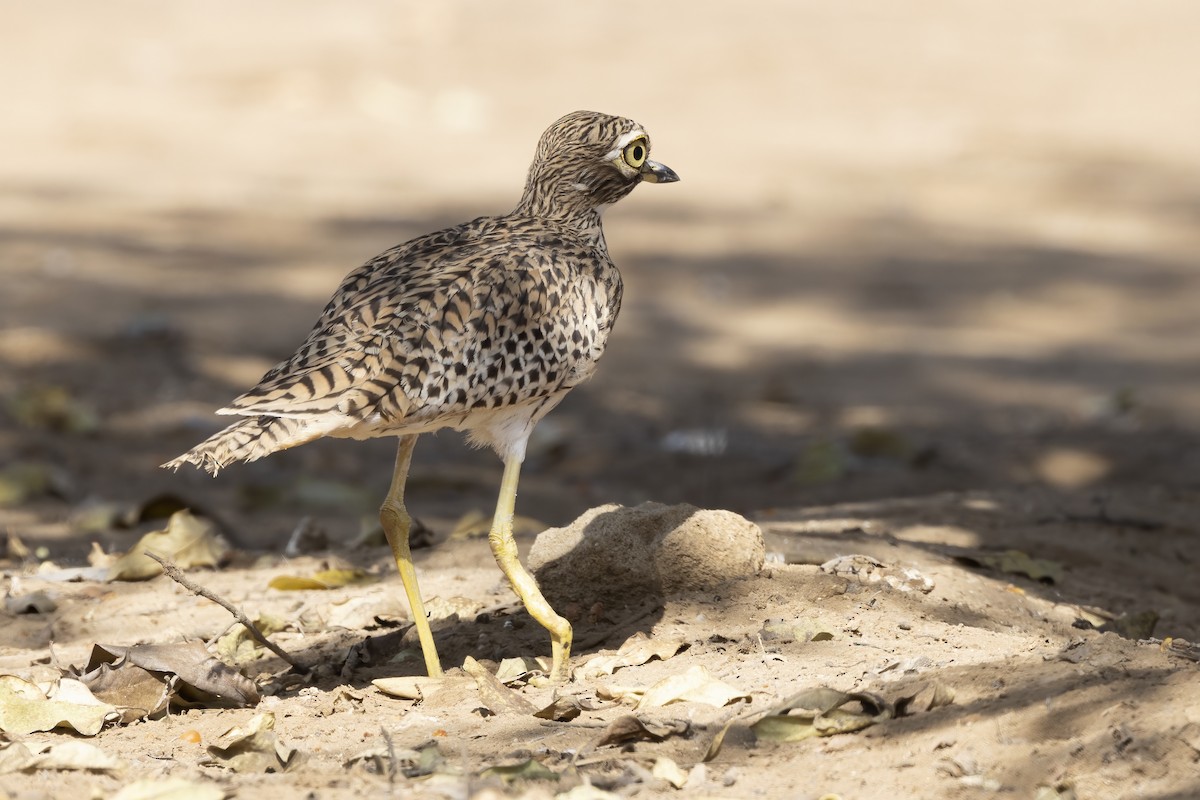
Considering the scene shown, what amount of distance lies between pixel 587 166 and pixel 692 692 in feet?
6.65

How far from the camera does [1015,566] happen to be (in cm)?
667

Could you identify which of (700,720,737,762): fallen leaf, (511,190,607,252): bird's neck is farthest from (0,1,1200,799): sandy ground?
(511,190,607,252): bird's neck

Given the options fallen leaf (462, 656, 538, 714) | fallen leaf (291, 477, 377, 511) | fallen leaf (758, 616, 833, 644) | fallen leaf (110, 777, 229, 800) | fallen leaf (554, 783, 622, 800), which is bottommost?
fallen leaf (291, 477, 377, 511)

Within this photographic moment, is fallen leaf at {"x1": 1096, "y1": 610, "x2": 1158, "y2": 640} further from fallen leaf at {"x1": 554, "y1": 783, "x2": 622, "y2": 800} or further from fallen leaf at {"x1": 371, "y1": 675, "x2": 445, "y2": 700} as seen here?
fallen leaf at {"x1": 554, "y1": 783, "x2": 622, "y2": 800}

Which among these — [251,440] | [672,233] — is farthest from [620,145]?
[672,233]

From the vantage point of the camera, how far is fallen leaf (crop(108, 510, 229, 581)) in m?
6.59

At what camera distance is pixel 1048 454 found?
10.1m

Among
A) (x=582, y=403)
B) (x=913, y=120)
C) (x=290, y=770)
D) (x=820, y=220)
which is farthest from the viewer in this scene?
(x=913, y=120)

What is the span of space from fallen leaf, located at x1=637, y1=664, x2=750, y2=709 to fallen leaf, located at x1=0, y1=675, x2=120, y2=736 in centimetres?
161

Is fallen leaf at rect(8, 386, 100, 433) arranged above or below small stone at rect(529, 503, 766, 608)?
below

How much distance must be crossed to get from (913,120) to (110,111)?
10.9 meters

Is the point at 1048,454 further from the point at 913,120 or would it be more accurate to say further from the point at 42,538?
the point at 913,120

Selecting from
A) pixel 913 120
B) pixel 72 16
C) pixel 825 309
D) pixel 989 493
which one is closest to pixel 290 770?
pixel 989 493

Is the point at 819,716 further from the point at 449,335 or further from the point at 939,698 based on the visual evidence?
the point at 449,335
